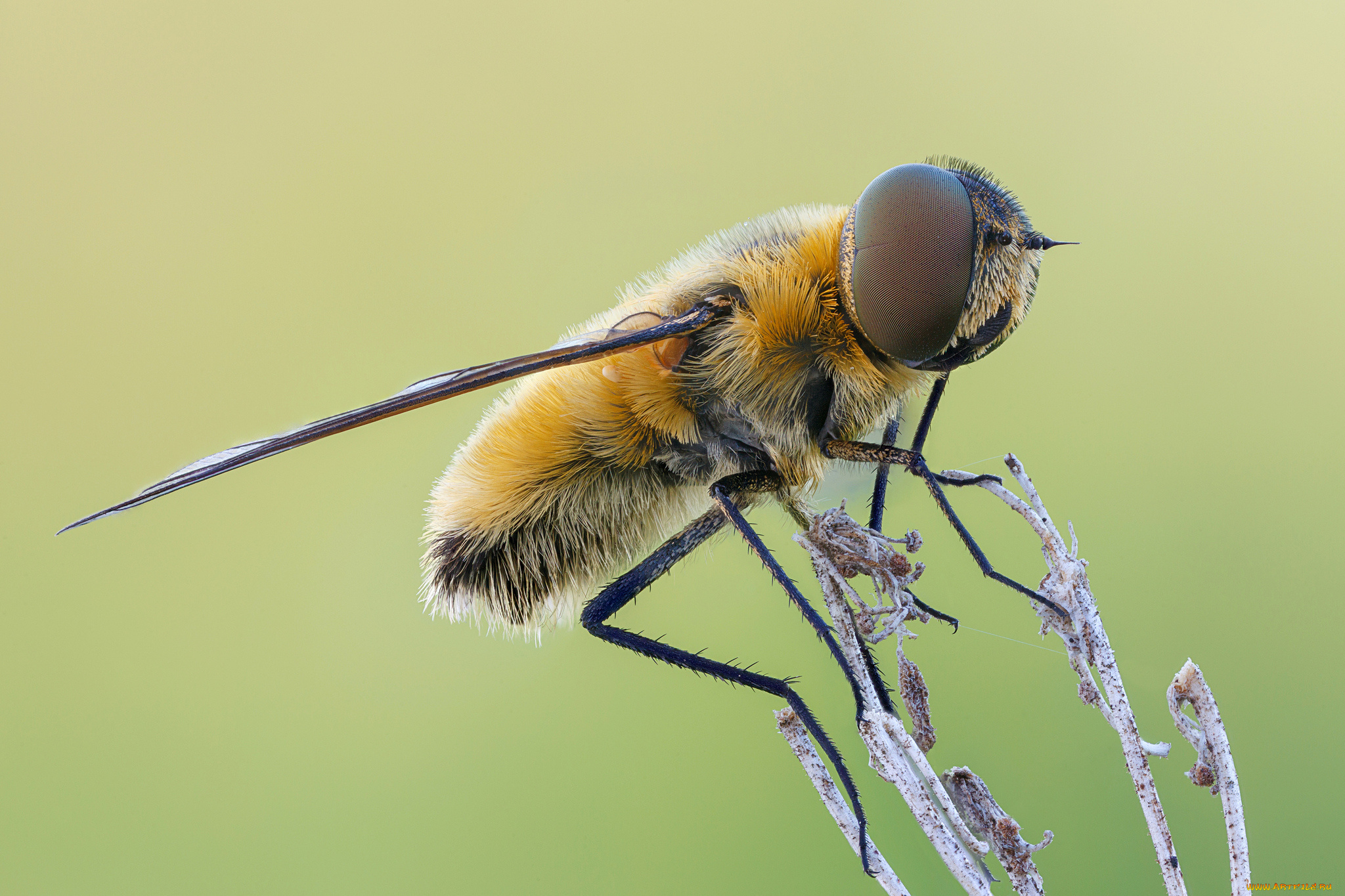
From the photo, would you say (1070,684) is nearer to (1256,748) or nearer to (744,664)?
(1256,748)

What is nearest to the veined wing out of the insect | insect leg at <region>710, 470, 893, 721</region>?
the insect

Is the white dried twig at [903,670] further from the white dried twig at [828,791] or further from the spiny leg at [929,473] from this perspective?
the spiny leg at [929,473]

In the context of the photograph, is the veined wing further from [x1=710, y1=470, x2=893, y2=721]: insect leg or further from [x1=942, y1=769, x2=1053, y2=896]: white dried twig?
[x1=942, y1=769, x2=1053, y2=896]: white dried twig

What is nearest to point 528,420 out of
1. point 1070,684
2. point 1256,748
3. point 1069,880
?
point 1070,684

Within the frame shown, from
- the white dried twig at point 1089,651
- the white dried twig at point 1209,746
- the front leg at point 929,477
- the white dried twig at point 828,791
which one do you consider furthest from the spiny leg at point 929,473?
the white dried twig at point 828,791

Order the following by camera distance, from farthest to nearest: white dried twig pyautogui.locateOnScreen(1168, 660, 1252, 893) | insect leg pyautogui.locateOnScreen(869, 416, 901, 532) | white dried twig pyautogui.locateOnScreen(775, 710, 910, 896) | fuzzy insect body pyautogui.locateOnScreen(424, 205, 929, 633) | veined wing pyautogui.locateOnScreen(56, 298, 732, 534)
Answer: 1. insect leg pyautogui.locateOnScreen(869, 416, 901, 532)
2. fuzzy insect body pyautogui.locateOnScreen(424, 205, 929, 633)
3. veined wing pyautogui.locateOnScreen(56, 298, 732, 534)
4. white dried twig pyautogui.locateOnScreen(775, 710, 910, 896)
5. white dried twig pyautogui.locateOnScreen(1168, 660, 1252, 893)

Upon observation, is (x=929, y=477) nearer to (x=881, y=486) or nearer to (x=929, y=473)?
(x=929, y=473)
